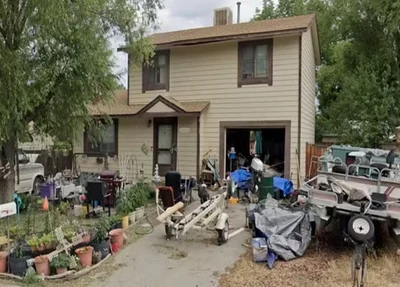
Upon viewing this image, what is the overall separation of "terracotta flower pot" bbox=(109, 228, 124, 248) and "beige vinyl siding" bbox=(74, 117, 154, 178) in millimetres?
6700

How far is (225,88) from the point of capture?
41.1ft

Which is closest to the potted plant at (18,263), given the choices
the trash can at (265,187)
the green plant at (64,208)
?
the green plant at (64,208)

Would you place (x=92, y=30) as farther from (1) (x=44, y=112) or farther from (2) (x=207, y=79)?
(2) (x=207, y=79)

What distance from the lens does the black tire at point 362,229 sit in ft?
18.5

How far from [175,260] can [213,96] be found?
24.9 feet

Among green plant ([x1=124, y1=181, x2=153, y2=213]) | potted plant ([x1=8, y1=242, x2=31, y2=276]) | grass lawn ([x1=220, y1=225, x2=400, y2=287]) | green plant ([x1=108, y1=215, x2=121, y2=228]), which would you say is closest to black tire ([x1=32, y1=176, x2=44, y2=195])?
green plant ([x1=124, y1=181, x2=153, y2=213])

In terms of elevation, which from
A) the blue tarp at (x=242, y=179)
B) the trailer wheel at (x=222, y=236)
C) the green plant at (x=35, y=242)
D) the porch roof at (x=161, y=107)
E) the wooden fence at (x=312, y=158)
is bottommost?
the trailer wheel at (x=222, y=236)

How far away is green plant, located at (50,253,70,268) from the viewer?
5504 millimetres

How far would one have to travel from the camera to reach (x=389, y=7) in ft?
48.5

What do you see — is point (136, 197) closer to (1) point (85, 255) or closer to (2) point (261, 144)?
(1) point (85, 255)

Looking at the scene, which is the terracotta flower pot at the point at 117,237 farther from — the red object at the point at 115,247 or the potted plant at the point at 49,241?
the potted plant at the point at 49,241

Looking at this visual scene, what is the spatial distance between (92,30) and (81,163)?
735 cm

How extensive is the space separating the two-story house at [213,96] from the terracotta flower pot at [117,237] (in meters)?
5.87

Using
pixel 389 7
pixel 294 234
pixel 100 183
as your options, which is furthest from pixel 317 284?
pixel 389 7
